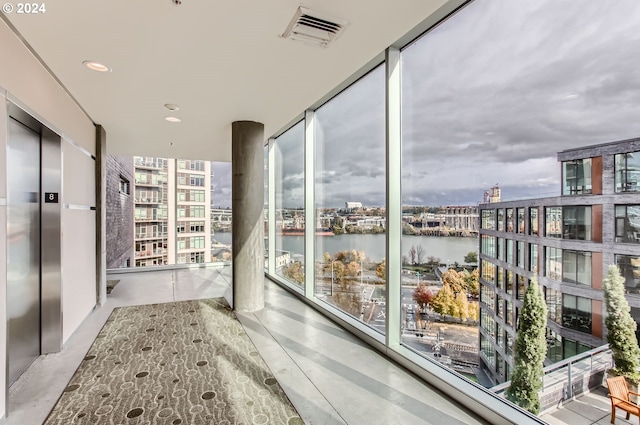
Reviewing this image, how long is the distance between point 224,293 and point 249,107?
3.55m

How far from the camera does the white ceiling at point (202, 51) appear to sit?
2236 millimetres

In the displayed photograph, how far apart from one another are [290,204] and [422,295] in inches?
147

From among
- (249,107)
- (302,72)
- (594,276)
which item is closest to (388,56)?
(302,72)

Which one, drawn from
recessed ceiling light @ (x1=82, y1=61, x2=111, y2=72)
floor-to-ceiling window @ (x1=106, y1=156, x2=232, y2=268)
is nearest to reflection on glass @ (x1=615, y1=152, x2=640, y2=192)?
recessed ceiling light @ (x1=82, y1=61, x2=111, y2=72)

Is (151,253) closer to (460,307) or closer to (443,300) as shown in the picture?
(443,300)

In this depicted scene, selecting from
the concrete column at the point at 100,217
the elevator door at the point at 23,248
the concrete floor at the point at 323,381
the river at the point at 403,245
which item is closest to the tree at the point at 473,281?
the river at the point at 403,245

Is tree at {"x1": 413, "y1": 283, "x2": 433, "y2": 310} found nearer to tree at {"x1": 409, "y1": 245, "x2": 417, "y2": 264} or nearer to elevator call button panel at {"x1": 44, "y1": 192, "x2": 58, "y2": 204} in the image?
tree at {"x1": 409, "y1": 245, "x2": 417, "y2": 264}

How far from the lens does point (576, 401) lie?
1.78 m

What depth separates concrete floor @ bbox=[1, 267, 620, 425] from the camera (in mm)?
2166

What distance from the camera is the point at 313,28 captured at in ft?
8.05

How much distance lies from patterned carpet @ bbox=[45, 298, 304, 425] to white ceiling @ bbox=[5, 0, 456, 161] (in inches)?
117

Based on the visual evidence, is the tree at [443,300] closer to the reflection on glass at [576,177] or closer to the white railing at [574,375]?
the white railing at [574,375]

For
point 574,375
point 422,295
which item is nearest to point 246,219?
point 422,295

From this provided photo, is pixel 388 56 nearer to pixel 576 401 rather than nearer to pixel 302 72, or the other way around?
pixel 302 72
